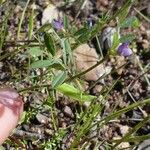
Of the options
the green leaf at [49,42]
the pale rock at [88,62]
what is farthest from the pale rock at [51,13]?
the green leaf at [49,42]

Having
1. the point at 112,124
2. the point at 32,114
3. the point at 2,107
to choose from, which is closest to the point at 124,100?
the point at 112,124

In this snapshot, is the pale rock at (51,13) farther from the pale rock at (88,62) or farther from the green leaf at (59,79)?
the green leaf at (59,79)

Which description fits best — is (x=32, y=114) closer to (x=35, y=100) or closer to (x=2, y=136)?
(x=35, y=100)

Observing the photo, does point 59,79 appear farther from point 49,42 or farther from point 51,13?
point 51,13

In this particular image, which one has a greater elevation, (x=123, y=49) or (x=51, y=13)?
(x=51, y=13)

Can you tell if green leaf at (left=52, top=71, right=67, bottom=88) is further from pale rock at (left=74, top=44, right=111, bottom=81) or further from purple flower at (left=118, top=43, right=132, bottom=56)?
pale rock at (left=74, top=44, right=111, bottom=81)

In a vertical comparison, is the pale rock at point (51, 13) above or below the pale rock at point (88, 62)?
above

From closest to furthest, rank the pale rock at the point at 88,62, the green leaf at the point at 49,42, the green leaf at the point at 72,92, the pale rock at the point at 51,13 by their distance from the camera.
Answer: the green leaf at the point at 49,42, the green leaf at the point at 72,92, the pale rock at the point at 88,62, the pale rock at the point at 51,13

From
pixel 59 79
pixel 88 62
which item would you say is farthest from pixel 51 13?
pixel 59 79
